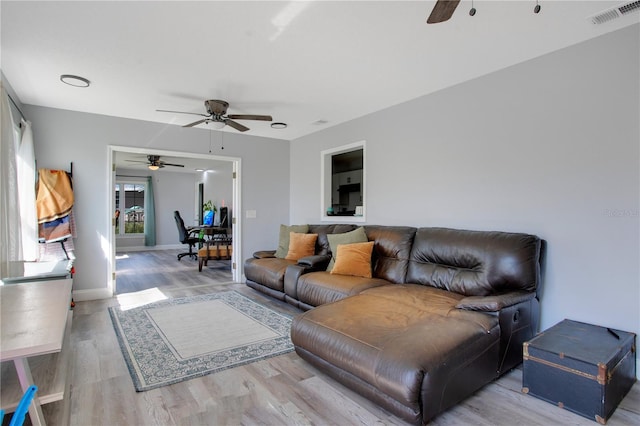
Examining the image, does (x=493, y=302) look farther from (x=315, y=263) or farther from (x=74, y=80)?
(x=74, y=80)

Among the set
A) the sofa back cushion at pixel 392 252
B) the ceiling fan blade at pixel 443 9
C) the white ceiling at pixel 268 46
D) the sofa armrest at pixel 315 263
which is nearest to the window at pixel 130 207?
the white ceiling at pixel 268 46


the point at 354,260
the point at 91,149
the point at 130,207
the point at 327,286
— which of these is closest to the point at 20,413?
the point at 327,286

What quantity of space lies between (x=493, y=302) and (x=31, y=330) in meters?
2.51

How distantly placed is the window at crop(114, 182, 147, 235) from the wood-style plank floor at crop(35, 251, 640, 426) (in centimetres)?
826

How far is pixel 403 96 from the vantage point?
3.90 metres

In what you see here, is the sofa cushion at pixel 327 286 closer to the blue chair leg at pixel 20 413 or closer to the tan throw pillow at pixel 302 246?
the tan throw pillow at pixel 302 246

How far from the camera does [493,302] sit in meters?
2.26

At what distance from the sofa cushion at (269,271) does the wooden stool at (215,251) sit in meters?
2.34

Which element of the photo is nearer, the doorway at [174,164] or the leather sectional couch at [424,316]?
the leather sectional couch at [424,316]

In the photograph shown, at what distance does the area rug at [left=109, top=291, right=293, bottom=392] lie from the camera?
253cm

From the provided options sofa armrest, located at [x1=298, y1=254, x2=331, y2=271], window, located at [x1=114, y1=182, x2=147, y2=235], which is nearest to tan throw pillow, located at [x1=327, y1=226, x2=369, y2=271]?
sofa armrest, located at [x1=298, y1=254, x2=331, y2=271]

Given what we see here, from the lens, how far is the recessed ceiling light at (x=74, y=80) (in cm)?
327

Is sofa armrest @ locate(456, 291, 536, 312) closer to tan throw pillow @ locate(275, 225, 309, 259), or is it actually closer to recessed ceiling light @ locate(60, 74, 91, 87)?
tan throw pillow @ locate(275, 225, 309, 259)

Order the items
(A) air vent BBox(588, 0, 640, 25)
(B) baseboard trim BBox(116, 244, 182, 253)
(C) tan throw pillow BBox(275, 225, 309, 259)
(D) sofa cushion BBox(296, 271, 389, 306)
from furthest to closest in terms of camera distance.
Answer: (B) baseboard trim BBox(116, 244, 182, 253) < (C) tan throw pillow BBox(275, 225, 309, 259) < (D) sofa cushion BBox(296, 271, 389, 306) < (A) air vent BBox(588, 0, 640, 25)
